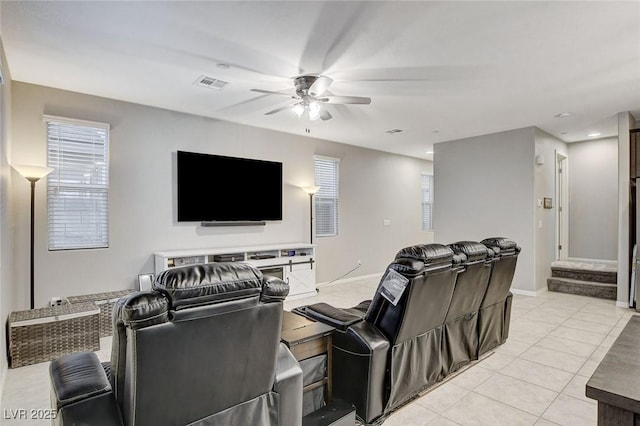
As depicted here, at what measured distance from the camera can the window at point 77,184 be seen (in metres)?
3.77

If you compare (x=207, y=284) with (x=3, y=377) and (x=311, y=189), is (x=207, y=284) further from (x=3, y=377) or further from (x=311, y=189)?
(x=311, y=189)

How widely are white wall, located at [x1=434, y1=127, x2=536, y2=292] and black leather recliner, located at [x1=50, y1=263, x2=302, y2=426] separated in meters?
5.40

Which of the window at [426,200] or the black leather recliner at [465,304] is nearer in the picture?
the black leather recliner at [465,304]

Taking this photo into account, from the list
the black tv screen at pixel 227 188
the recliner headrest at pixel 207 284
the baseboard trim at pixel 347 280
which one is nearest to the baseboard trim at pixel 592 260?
the baseboard trim at pixel 347 280

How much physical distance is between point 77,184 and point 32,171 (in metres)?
0.61

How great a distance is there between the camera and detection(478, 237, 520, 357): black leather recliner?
3021mm

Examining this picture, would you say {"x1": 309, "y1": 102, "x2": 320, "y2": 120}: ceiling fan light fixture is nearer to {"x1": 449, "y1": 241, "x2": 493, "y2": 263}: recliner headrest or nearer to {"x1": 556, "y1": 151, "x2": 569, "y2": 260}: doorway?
{"x1": 449, "y1": 241, "x2": 493, "y2": 263}: recliner headrest

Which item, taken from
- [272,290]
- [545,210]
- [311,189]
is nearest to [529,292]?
[545,210]

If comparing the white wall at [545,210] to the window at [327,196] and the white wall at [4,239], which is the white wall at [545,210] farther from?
the white wall at [4,239]

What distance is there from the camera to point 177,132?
15.3 ft

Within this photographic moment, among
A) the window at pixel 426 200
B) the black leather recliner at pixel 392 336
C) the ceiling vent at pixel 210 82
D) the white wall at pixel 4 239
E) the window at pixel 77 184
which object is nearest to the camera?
the black leather recliner at pixel 392 336

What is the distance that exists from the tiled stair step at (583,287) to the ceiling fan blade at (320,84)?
5336mm

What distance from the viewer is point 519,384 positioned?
2.66 m

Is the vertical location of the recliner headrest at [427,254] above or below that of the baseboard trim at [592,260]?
above
